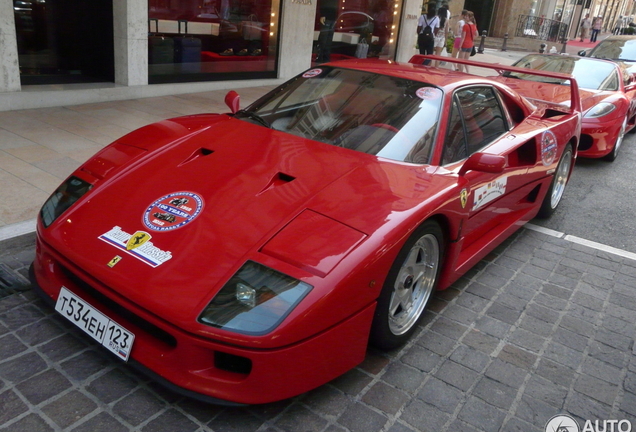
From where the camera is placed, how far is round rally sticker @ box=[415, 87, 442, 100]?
3.30 metres

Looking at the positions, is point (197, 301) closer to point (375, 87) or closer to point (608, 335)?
point (375, 87)

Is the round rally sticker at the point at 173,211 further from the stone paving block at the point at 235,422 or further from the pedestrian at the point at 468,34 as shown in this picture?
the pedestrian at the point at 468,34

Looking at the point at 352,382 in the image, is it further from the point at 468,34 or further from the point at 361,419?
the point at 468,34

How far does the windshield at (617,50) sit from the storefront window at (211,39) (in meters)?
6.79

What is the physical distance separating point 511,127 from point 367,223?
2.11 m

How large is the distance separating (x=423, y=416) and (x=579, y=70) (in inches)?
288

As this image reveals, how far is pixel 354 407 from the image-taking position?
2361 mm

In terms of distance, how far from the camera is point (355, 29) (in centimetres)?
1301

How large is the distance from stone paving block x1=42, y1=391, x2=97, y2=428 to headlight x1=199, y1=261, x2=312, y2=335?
0.65 m

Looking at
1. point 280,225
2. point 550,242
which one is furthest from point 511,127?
point 280,225

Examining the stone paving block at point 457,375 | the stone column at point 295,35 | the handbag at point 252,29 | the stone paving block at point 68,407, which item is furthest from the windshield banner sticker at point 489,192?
the stone column at point 295,35

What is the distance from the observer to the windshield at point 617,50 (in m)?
11.0

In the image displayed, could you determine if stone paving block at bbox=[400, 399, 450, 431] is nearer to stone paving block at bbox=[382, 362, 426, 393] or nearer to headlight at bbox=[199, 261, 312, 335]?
stone paving block at bbox=[382, 362, 426, 393]

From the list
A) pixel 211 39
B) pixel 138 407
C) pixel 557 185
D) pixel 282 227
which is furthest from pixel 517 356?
pixel 211 39
